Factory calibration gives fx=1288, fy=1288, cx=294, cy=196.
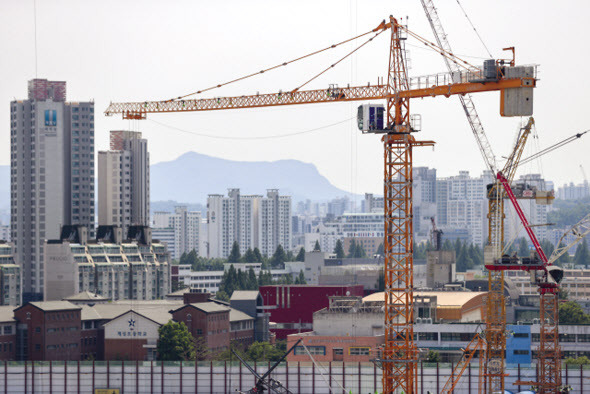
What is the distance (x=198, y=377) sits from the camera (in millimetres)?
90875

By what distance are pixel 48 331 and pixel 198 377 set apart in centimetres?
3561

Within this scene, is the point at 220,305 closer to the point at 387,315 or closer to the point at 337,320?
the point at 337,320

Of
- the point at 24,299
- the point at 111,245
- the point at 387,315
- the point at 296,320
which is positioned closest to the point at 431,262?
the point at 296,320

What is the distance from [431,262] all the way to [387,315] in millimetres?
97930

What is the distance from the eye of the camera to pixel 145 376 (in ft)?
300

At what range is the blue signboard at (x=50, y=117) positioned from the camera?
186 m

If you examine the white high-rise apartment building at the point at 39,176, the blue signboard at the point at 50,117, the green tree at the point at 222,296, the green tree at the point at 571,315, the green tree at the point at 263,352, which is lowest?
the green tree at the point at 263,352

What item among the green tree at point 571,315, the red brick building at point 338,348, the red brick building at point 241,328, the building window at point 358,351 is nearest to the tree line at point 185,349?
the red brick building at point 241,328

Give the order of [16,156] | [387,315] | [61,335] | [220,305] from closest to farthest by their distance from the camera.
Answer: [387,315] → [61,335] → [220,305] → [16,156]

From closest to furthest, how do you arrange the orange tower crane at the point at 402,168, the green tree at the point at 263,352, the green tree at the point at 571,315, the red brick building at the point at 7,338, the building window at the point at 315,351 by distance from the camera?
the orange tower crane at the point at 402,168, the building window at the point at 315,351, the green tree at the point at 263,352, the red brick building at the point at 7,338, the green tree at the point at 571,315

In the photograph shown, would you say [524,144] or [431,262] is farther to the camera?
[431,262]

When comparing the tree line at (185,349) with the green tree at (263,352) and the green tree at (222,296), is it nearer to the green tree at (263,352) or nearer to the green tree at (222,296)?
the green tree at (263,352)

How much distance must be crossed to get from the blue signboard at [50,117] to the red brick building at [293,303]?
53668mm

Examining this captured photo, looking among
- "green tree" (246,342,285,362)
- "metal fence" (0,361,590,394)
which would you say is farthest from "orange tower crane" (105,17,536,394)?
"green tree" (246,342,285,362)
